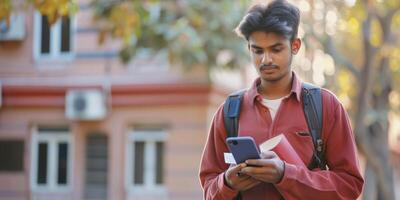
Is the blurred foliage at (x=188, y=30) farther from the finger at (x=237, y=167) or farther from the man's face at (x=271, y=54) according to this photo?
the finger at (x=237, y=167)

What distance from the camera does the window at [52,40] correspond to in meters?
14.3

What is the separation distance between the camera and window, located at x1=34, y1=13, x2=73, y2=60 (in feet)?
46.8

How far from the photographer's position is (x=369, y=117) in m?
13.5

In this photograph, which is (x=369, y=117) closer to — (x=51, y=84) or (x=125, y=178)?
(x=125, y=178)

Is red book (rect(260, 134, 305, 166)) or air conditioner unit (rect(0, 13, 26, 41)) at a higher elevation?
air conditioner unit (rect(0, 13, 26, 41))

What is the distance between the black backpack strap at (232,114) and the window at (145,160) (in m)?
10.6

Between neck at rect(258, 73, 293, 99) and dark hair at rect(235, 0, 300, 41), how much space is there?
0.19 meters

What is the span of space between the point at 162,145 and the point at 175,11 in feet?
9.21

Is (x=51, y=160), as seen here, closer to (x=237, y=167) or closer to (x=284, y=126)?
A: (x=284, y=126)

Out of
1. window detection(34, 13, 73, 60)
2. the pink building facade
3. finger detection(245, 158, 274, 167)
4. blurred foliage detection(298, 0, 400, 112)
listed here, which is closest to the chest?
finger detection(245, 158, 274, 167)

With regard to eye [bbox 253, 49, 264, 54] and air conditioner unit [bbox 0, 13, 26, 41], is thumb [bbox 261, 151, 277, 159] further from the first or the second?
air conditioner unit [bbox 0, 13, 26, 41]

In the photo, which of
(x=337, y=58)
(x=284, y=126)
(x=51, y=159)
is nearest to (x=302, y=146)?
(x=284, y=126)

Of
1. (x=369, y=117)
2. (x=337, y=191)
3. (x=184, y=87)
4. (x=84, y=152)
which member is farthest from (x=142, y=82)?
(x=337, y=191)

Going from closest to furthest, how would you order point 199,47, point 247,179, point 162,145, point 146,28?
point 247,179 → point 199,47 → point 146,28 → point 162,145
